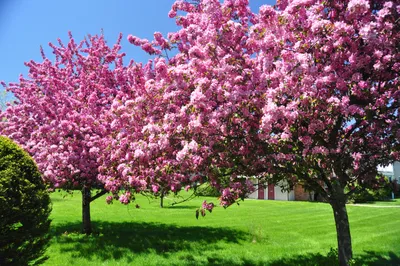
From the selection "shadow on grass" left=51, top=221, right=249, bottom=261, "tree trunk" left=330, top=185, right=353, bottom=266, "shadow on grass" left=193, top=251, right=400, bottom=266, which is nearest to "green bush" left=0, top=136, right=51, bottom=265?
"shadow on grass" left=51, top=221, right=249, bottom=261

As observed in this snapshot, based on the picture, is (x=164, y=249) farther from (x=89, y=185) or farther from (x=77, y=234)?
(x=77, y=234)

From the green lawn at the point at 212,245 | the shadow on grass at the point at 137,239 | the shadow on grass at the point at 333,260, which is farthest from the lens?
the shadow on grass at the point at 137,239

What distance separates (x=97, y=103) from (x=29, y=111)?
315 cm

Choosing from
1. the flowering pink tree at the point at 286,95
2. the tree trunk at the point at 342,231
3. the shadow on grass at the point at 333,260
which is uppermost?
the flowering pink tree at the point at 286,95

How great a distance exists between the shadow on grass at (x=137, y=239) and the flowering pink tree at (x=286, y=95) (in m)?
5.34

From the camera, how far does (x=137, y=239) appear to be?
1328cm

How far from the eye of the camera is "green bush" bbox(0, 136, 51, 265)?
656 cm

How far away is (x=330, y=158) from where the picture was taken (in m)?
6.33

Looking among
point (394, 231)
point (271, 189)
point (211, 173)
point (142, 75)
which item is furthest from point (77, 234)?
point (271, 189)

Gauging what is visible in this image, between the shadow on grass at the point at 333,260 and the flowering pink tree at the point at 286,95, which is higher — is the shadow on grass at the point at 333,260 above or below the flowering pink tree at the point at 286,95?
below

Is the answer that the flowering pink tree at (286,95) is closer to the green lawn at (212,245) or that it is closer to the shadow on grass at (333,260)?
the shadow on grass at (333,260)

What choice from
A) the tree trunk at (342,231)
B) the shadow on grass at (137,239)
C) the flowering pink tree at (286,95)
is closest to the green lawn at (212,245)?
the shadow on grass at (137,239)

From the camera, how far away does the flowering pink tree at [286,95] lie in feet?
19.0

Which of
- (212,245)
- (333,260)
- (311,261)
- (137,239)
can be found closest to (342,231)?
(333,260)
